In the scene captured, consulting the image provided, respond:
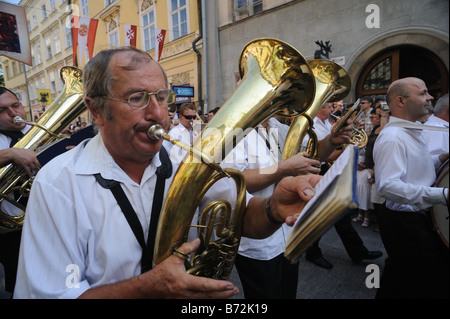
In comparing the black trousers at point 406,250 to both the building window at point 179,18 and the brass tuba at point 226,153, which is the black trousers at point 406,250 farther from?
the building window at point 179,18

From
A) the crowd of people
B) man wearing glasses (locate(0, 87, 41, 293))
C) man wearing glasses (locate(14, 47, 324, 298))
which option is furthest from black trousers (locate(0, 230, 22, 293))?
man wearing glasses (locate(14, 47, 324, 298))

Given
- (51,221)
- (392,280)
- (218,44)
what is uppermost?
(218,44)

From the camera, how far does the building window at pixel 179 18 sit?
11.2 meters

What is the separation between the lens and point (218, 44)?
33.8 feet

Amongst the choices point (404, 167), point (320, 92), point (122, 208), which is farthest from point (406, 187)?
point (122, 208)

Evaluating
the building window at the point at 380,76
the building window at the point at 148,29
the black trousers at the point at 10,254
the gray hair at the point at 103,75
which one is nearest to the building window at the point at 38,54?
the building window at the point at 148,29

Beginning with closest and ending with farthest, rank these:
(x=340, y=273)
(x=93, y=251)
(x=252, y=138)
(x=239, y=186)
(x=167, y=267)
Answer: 1. (x=167, y=267)
2. (x=93, y=251)
3. (x=239, y=186)
4. (x=252, y=138)
5. (x=340, y=273)

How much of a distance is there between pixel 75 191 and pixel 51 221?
139 mm

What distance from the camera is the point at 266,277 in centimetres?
177

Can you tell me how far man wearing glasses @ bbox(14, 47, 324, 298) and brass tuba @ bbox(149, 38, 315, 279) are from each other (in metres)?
0.13

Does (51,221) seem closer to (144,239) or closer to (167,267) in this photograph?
(144,239)

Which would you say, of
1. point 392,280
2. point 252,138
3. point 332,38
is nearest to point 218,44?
point 332,38

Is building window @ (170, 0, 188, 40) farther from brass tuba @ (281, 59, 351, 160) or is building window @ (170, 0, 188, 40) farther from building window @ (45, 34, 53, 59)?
building window @ (45, 34, 53, 59)

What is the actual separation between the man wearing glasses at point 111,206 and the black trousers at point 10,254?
157cm
